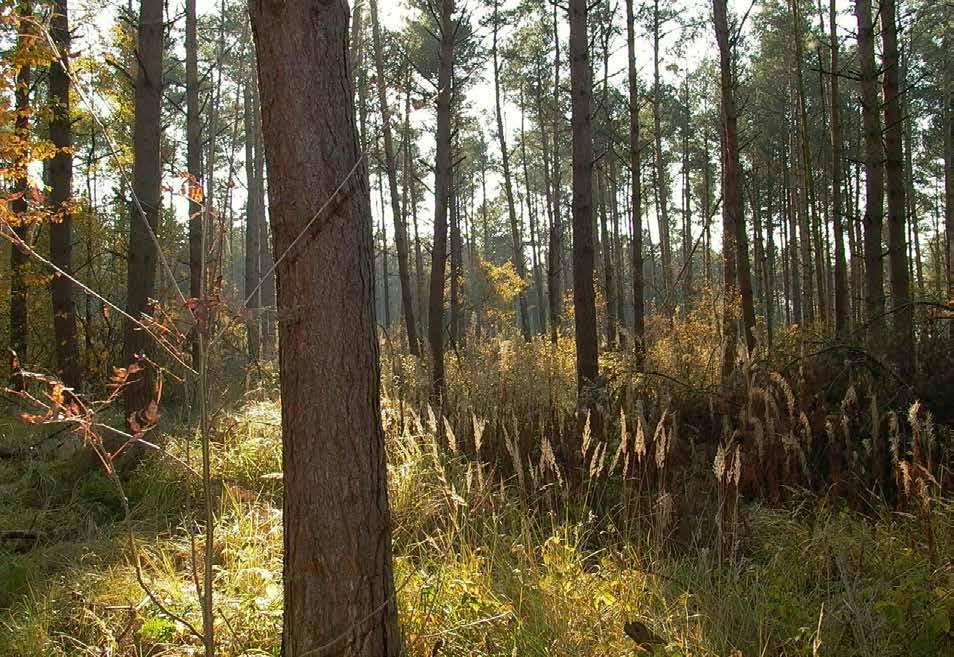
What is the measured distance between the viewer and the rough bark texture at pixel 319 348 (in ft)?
6.64

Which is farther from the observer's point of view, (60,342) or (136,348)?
(60,342)

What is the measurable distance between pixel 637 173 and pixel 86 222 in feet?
32.1

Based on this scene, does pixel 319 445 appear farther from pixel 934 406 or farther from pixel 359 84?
pixel 359 84

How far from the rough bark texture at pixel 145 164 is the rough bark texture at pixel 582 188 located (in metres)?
4.29

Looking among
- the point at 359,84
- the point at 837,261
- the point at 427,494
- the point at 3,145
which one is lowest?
the point at 427,494

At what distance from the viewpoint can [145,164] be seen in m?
6.00

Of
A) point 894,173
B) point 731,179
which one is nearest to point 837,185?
point 731,179

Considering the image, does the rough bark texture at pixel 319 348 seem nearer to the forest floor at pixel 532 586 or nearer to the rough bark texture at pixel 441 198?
the forest floor at pixel 532 586

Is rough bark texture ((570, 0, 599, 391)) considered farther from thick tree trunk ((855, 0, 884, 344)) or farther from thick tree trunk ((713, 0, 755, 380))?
thick tree trunk ((855, 0, 884, 344))

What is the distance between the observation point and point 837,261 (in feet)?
37.5

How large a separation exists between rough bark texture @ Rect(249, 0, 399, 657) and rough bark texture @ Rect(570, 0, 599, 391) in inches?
226

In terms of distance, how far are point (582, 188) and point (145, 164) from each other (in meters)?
4.51

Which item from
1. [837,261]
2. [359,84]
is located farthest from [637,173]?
[359,84]

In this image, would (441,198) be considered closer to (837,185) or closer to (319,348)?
(837,185)
